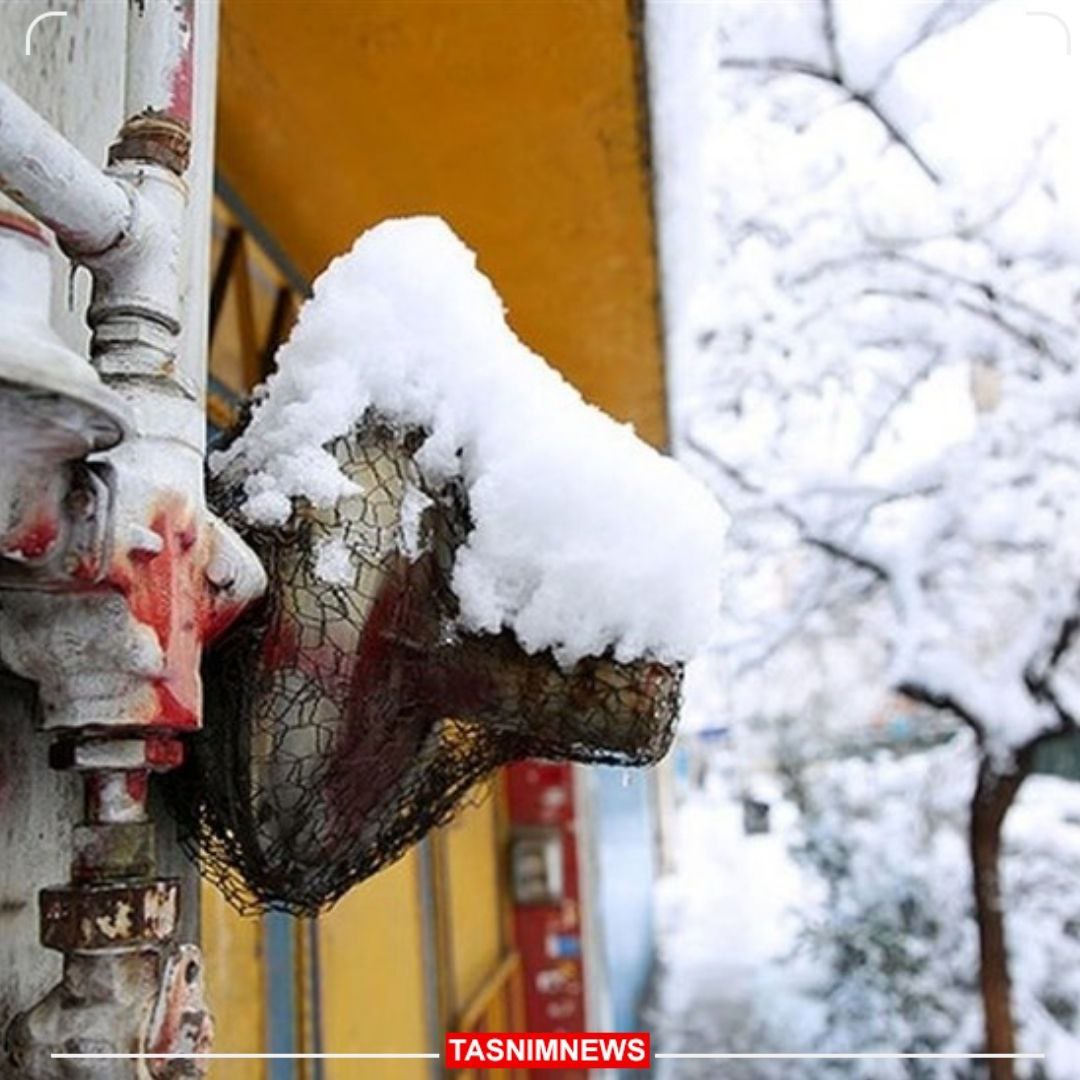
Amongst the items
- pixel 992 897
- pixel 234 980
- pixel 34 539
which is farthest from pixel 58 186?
pixel 992 897

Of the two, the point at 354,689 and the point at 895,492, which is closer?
the point at 354,689

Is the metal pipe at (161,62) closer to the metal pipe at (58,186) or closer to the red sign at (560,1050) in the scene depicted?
the metal pipe at (58,186)

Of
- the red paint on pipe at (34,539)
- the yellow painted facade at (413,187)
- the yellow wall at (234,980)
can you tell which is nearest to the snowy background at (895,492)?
the yellow painted facade at (413,187)

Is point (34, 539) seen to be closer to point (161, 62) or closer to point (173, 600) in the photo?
point (173, 600)

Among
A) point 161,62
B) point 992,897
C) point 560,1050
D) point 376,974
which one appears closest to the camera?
point 161,62

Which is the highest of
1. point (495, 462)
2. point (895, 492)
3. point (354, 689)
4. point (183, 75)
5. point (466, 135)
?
point (895, 492)

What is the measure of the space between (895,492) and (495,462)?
15.6 ft

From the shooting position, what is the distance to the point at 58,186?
642mm

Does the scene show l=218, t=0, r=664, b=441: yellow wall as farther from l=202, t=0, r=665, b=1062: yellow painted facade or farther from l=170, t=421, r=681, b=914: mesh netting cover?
l=170, t=421, r=681, b=914: mesh netting cover

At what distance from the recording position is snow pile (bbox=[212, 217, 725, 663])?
89 cm

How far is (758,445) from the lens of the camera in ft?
19.3

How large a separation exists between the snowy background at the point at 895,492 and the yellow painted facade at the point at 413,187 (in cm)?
27

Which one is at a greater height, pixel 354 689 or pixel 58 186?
pixel 58 186

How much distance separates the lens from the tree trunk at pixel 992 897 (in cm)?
430
